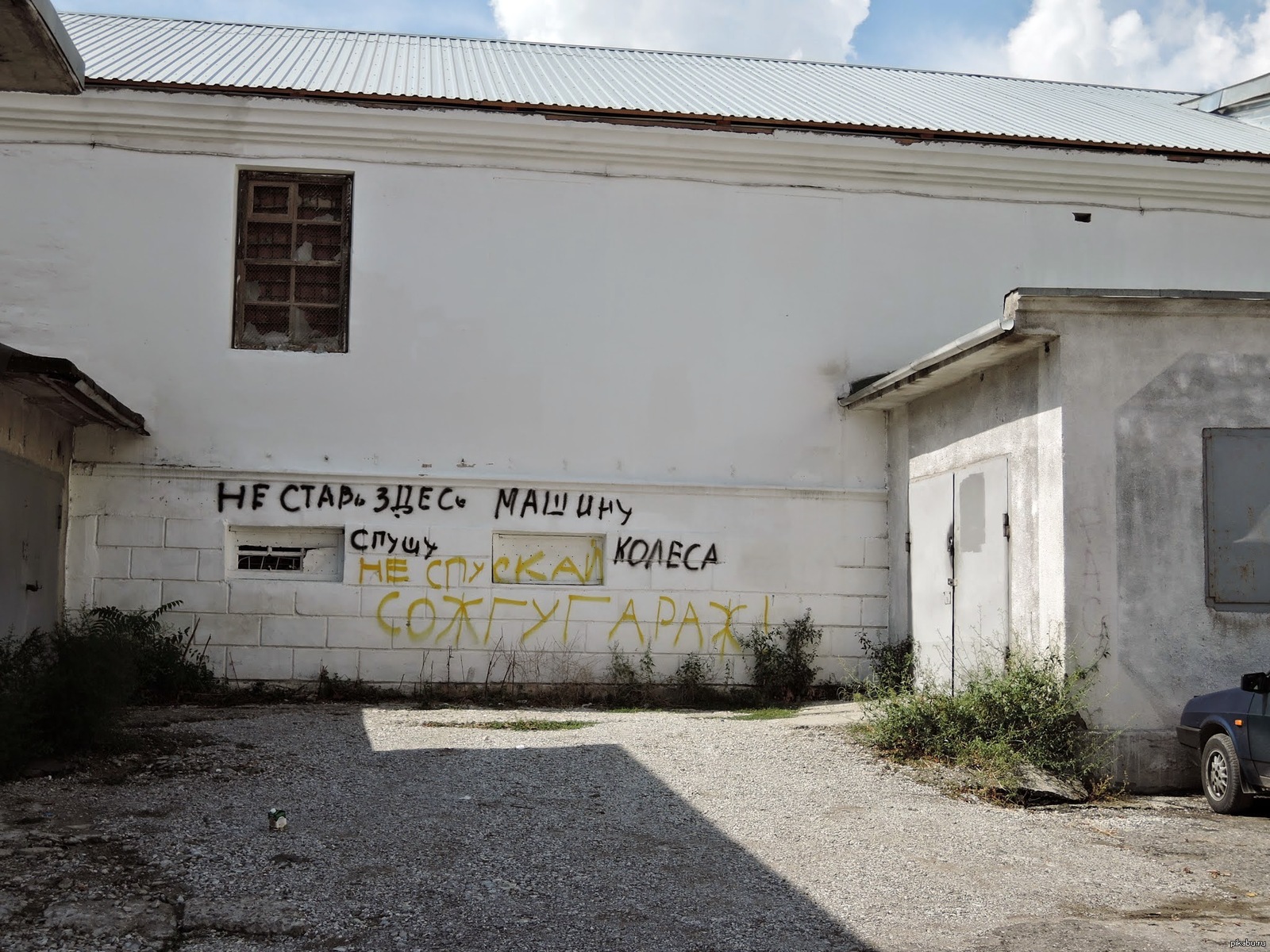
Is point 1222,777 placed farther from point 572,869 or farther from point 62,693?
point 62,693

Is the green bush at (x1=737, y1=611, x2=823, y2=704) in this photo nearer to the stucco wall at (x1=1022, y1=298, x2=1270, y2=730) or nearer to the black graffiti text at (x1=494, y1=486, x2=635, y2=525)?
the black graffiti text at (x1=494, y1=486, x2=635, y2=525)

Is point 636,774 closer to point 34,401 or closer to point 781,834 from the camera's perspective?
point 781,834

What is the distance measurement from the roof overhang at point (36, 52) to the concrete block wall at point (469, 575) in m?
5.65

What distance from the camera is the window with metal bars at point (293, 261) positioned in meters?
11.6

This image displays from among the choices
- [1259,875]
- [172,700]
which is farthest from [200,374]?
[1259,875]

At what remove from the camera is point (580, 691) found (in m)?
11.4

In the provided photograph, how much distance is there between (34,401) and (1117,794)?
347 inches

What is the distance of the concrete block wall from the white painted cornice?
10.8 feet

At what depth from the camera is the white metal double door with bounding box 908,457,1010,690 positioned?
358 inches

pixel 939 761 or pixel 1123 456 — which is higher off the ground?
pixel 1123 456

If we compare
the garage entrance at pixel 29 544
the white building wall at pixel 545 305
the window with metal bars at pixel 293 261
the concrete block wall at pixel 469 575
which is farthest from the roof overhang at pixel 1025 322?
the garage entrance at pixel 29 544

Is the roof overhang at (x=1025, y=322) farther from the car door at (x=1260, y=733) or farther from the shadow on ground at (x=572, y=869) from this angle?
the shadow on ground at (x=572, y=869)

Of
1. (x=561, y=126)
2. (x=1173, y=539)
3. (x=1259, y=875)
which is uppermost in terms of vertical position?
(x=561, y=126)

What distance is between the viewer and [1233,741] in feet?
22.6
